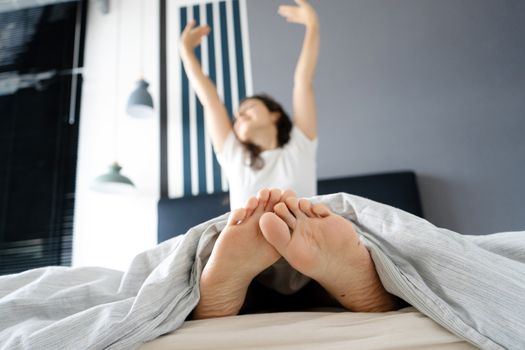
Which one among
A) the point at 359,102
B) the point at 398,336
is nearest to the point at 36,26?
the point at 359,102

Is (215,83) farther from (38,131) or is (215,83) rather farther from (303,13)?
(38,131)

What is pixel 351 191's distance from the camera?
1921 millimetres

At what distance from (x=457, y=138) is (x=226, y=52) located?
152 centimetres

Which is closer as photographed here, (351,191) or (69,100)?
(351,191)

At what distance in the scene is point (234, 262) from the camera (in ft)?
1.80

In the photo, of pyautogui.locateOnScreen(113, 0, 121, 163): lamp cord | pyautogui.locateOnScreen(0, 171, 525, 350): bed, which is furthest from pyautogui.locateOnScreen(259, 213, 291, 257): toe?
pyautogui.locateOnScreen(113, 0, 121, 163): lamp cord

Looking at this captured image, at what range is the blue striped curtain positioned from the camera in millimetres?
2266

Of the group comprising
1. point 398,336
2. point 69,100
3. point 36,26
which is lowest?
point 398,336

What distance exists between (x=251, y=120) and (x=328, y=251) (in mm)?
1121

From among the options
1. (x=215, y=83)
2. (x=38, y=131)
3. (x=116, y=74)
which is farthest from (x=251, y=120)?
(x=38, y=131)

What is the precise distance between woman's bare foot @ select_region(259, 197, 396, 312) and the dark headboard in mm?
1365

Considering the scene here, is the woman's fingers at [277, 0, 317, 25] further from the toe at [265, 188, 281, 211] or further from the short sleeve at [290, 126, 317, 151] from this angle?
the toe at [265, 188, 281, 211]

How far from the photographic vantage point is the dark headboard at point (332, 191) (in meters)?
1.88

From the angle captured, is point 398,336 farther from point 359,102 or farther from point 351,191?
point 359,102
